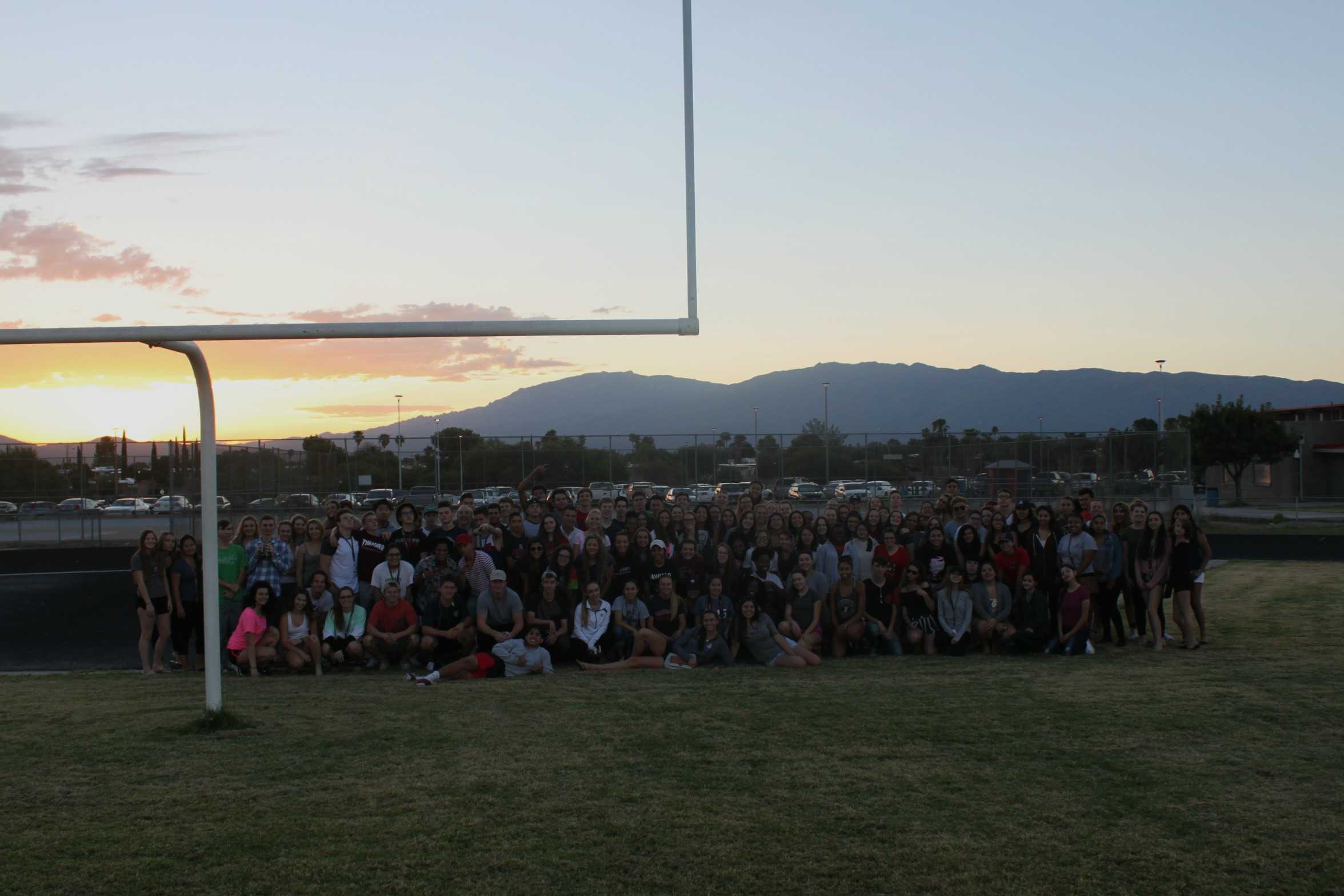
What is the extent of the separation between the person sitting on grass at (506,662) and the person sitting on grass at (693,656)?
524 millimetres

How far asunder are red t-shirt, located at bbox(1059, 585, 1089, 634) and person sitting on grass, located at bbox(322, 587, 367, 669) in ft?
23.2

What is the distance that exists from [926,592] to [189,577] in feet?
24.8

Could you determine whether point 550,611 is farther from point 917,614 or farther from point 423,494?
point 423,494

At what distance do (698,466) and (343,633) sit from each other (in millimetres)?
14828

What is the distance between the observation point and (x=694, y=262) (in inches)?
306

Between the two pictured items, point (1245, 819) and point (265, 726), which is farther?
point (265, 726)

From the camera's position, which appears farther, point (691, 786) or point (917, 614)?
point (917, 614)

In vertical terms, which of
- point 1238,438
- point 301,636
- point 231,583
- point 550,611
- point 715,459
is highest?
point 1238,438

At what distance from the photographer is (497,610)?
1059 centimetres

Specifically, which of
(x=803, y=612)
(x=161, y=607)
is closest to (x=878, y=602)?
(x=803, y=612)

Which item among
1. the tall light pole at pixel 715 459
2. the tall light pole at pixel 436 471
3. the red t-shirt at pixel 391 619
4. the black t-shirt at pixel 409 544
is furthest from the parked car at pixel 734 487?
the red t-shirt at pixel 391 619

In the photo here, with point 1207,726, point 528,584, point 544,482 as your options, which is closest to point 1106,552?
point 1207,726

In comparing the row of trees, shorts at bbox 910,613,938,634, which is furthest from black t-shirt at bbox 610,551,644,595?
the row of trees

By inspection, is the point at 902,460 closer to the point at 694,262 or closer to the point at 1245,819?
the point at 694,262
